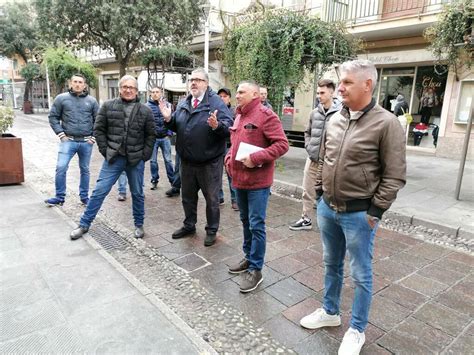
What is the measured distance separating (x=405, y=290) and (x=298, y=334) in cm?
134

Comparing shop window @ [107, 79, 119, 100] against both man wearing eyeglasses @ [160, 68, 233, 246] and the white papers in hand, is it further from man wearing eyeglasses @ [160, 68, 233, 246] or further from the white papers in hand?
the white papers in hand

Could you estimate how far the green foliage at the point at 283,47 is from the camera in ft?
25.2

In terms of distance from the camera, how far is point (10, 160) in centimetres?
657

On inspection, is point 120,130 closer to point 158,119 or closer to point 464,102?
point 158,119

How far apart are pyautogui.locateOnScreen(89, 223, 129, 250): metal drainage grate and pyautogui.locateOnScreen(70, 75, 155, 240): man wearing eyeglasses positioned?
7.0 inches

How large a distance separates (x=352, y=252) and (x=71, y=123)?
4687 mm

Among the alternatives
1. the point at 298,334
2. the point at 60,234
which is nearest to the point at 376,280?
the point at 298,334

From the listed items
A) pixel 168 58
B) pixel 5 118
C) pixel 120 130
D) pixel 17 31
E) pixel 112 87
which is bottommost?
pixel 5 118

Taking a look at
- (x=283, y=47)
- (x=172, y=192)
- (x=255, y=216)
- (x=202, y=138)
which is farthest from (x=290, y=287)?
(x=283, y=47)

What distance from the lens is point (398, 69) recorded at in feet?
39.4

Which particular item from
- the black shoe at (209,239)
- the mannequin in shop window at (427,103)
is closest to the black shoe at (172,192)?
the black shoe at (209,239)

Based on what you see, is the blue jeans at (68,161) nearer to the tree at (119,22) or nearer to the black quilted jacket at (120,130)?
the black quilted jacket at (120,130)

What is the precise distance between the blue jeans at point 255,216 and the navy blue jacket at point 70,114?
332 centimetres

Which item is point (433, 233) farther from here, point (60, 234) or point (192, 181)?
point (60, 234)
